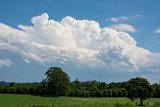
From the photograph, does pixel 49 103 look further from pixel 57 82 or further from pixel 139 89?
pixel 57 82

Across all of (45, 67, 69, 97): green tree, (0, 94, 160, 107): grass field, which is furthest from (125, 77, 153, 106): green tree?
(45, 67, 69, 97): green tree

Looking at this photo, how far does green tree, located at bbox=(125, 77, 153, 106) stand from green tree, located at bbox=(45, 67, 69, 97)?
1326 inches

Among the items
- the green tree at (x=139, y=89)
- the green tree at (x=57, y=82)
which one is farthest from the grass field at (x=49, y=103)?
the green tree at (x=57, y=82)

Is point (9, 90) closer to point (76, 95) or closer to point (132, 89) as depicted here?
point (76, 95)

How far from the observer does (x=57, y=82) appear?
114m

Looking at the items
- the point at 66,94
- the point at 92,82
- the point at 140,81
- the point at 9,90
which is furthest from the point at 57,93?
the point at 92,82

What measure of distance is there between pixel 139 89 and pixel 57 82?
1521 inches

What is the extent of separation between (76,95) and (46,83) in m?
12.0

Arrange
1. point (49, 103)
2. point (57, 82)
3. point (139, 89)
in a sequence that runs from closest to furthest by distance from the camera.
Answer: point (49, 103) < point (139, 89) < point (57, 82)

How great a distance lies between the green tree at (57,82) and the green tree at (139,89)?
33.7 metres

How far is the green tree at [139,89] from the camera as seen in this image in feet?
270

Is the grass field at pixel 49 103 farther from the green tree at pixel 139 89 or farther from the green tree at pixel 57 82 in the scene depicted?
the green tree at pixel 57 82

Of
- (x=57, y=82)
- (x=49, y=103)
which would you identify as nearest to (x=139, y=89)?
(x=49, y=103)

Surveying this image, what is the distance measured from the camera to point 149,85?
8438 cm
